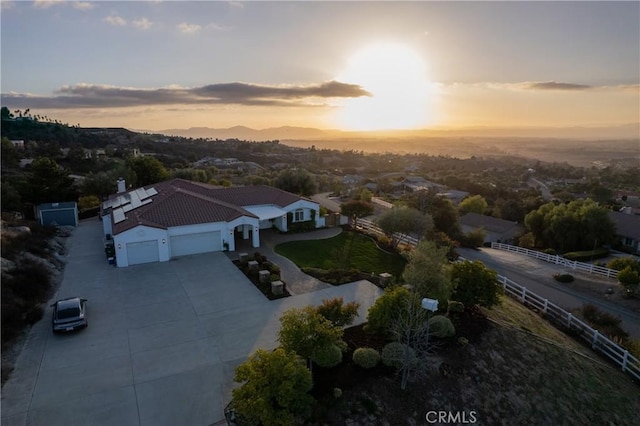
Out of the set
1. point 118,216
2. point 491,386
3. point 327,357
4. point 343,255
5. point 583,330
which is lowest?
point 583,330

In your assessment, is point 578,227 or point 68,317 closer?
point 68,317

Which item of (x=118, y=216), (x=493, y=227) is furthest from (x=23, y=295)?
(x=493, y=227)

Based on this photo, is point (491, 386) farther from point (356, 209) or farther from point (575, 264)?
point (575, 264)

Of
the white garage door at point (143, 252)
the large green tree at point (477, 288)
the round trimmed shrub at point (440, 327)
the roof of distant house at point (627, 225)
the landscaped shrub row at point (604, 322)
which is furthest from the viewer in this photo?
the roof of distant house at point (627, 225)

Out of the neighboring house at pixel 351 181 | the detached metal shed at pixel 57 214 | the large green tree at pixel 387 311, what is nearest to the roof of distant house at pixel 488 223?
the neighboring house at pixel 351 181

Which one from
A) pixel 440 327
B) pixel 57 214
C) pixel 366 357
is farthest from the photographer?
pixel 57 214

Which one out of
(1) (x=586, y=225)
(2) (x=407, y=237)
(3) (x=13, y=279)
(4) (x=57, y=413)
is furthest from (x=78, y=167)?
(1) (x=586, y=225)

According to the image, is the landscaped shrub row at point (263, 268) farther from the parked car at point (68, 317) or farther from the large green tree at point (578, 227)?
the large green tree at point (578, 227)
